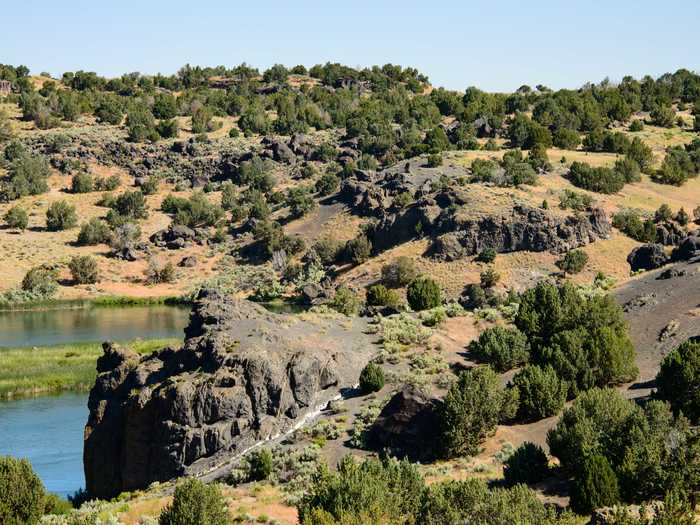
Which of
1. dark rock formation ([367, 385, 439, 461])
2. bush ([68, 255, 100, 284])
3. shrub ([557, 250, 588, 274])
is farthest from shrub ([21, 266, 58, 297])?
dark rock formation ([367, 385, 439, 461])

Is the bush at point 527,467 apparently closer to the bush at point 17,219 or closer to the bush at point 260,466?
the bush at point 260,466

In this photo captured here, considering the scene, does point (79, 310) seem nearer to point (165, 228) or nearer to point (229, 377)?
point (165, 228)

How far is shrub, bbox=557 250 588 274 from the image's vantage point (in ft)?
320

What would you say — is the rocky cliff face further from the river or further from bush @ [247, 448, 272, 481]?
the river

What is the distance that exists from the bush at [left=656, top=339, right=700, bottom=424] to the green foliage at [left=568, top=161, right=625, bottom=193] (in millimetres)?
76977

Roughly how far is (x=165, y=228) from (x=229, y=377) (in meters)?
92.5

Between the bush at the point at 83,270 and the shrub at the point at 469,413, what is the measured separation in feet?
269

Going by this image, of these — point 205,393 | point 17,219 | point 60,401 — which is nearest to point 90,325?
point 60,401

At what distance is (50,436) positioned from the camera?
Answer: 58.6 metres

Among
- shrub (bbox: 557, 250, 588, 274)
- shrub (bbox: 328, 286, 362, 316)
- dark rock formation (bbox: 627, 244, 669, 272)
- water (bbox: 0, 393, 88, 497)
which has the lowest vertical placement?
water (bbox: 0, 393, 88, 497)

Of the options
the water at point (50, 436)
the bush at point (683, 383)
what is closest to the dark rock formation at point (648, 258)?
the bush at point (683, 383)

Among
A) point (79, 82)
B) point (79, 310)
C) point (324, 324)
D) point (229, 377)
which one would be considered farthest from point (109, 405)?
point (79, 82)

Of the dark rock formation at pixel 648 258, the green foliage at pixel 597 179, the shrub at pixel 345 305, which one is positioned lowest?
the shrub at pixel 345 305

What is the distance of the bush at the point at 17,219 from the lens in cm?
13200
